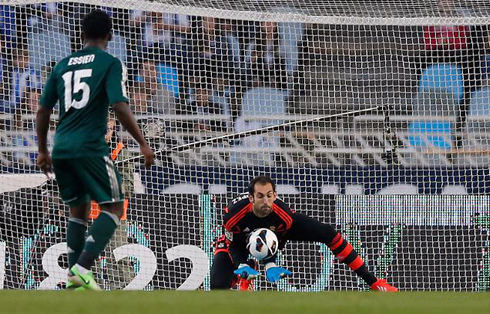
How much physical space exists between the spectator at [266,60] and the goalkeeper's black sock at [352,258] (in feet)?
12.4

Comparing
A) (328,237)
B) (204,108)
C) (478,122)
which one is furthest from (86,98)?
(478,122)

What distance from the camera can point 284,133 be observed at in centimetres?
1159

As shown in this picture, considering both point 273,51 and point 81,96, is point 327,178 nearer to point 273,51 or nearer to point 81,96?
point 273,51

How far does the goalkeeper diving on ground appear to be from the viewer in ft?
19.1

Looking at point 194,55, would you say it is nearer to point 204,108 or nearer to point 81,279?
point 204,108

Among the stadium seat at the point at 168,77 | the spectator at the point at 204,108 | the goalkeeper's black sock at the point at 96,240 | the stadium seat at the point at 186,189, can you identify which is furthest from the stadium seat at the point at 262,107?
the goalkeeper's black sock at the point at 96,240

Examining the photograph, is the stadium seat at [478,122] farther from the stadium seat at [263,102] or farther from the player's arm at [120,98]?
the player's arm at [120,98]

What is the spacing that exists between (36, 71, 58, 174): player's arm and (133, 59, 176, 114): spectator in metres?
5.28

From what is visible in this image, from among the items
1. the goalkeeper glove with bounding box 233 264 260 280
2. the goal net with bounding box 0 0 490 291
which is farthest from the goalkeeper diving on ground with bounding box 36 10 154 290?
the goal net with bounding box 0 0 490 291

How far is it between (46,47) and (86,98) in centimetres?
561

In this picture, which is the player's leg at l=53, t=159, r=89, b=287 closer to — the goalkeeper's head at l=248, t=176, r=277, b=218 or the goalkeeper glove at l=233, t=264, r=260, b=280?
the goalkeeper glove at l=233, t=264, r=260, b=280

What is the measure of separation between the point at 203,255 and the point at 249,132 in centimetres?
157

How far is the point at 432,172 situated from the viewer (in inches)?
428

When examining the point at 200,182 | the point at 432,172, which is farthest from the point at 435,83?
the point at 200,182
